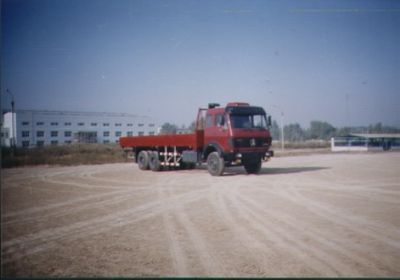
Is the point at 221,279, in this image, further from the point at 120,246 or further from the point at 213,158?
the point at 213,158

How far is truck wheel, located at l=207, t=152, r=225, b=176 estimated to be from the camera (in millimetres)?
13281

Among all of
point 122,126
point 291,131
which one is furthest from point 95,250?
point 291,131

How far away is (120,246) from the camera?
477 cm

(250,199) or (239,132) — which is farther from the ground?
(239,132)

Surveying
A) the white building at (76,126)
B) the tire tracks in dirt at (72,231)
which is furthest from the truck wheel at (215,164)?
the white building at (76,126)

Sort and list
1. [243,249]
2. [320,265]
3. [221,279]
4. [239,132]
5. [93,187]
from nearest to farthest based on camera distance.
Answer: [221,279], [320,265], [243,249], [93,187], [239,132]

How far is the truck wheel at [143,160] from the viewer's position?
17.2m

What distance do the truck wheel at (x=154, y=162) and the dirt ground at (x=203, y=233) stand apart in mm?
6914

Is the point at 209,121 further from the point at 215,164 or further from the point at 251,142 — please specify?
the point at 251,142

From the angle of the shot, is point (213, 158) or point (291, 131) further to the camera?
point (291, 131)

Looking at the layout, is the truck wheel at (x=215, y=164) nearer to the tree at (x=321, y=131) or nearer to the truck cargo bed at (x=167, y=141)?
the truck cargo bed at (x=167, y=141)

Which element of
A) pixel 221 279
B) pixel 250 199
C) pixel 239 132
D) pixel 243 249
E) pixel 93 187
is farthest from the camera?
pixel 239 132

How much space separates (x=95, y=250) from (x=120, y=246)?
36cm

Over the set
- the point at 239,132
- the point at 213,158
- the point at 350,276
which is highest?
the point at 239,132
